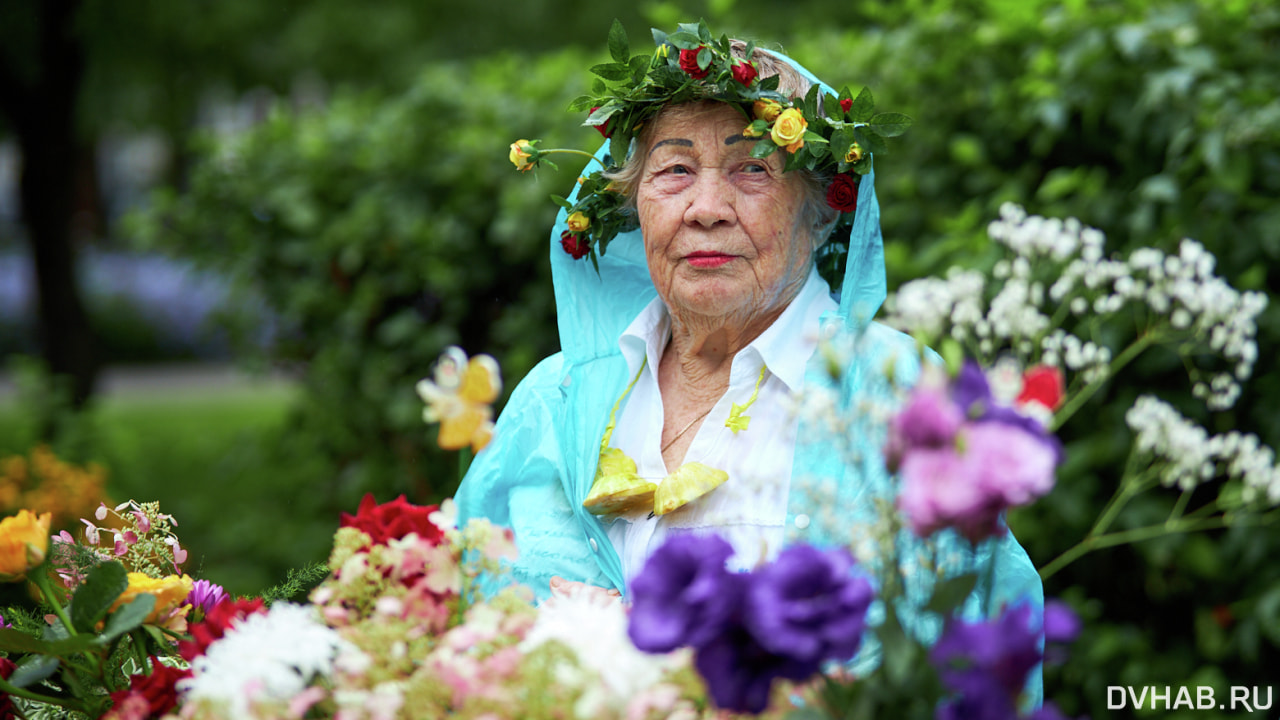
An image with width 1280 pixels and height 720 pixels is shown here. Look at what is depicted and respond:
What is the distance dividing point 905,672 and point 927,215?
2823 mm

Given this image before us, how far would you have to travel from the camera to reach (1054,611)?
90 cm

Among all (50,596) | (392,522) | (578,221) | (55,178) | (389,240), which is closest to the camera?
(50,596)

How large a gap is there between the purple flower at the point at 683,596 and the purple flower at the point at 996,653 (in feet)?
0.64

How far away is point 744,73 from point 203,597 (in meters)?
1.27

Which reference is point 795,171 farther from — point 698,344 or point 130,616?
point 130,616

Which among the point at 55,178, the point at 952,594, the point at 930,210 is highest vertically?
the point at 55,178

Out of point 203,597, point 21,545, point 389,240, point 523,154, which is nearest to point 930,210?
point 523,154

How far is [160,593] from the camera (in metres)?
1.36

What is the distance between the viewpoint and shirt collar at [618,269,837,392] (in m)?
2.01

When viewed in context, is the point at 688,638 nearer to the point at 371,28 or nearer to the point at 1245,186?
the point at 1245,186

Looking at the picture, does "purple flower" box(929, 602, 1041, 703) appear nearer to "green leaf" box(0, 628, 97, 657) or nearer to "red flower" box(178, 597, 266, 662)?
"red flower" box(178, 597, 266, 662)

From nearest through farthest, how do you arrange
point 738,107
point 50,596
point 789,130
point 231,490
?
point 50,596, point 789,130, point 738,107, point 231,490

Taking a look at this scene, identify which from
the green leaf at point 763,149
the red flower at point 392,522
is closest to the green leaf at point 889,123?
the green leaf at point 763,149

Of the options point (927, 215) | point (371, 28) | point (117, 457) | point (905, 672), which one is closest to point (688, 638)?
point (905, 672)
